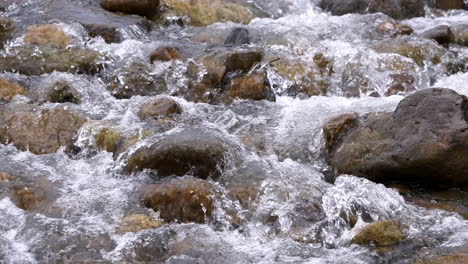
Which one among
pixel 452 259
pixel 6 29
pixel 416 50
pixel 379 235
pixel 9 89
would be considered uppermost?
pixel 452 259

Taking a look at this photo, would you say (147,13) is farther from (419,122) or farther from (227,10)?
(419,122)

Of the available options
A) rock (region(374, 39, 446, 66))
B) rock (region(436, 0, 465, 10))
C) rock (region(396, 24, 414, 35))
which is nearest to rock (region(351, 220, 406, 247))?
rock (region(374, 39, 446, 66))

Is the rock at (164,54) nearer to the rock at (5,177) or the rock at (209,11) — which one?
the rock at (209,11)

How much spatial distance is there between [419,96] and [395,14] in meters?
6.20

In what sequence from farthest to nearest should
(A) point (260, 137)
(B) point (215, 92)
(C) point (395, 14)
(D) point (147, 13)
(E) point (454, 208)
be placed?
(C) point (395, 14) < (D) point (147, 13) < (B) point (215, 92) < (A) point (260, 137) < (E) point (454, 208)

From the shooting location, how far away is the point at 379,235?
4570 mm

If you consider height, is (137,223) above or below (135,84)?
above

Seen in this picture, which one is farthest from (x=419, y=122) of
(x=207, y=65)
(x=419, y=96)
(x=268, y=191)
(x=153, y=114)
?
(x=207, y=65)

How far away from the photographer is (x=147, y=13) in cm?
1065

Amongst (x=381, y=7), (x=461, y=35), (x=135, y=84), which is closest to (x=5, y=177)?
(x=135, y=84)

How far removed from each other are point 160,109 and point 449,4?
749 centimetres

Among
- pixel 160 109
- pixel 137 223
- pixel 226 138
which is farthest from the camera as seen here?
pixel 160 109

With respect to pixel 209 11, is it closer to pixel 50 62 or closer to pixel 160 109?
pixel 50 62

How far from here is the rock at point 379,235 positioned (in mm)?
4566
